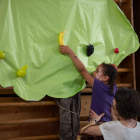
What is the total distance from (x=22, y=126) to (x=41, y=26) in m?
0.71

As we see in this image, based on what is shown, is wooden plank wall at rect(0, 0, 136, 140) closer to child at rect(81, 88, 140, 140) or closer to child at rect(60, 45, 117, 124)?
child at rect(60, 45, 117, 124)

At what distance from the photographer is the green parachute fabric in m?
0.98

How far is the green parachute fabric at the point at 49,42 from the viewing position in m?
0.98

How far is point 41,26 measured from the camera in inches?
42.0

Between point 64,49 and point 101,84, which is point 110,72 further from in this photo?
point 64,49

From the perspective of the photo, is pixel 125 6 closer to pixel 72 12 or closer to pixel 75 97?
pixel 72 12

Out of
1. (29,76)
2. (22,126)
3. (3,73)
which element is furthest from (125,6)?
(22,126)

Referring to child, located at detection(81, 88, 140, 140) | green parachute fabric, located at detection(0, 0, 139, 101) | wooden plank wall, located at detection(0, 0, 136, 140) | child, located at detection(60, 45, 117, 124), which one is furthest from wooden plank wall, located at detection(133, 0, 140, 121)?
child, located at detection(81, 88, 140, 140)

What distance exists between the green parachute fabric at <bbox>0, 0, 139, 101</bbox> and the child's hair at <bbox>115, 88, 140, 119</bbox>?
35 cm

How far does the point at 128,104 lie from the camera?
0.73 metres

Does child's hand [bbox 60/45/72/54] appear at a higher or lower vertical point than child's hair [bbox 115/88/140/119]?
higher

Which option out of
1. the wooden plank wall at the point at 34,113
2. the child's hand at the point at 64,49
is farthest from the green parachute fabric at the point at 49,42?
the wooden plank wall at the point at 34,113

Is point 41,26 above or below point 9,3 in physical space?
below

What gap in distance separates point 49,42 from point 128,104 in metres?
0.58
